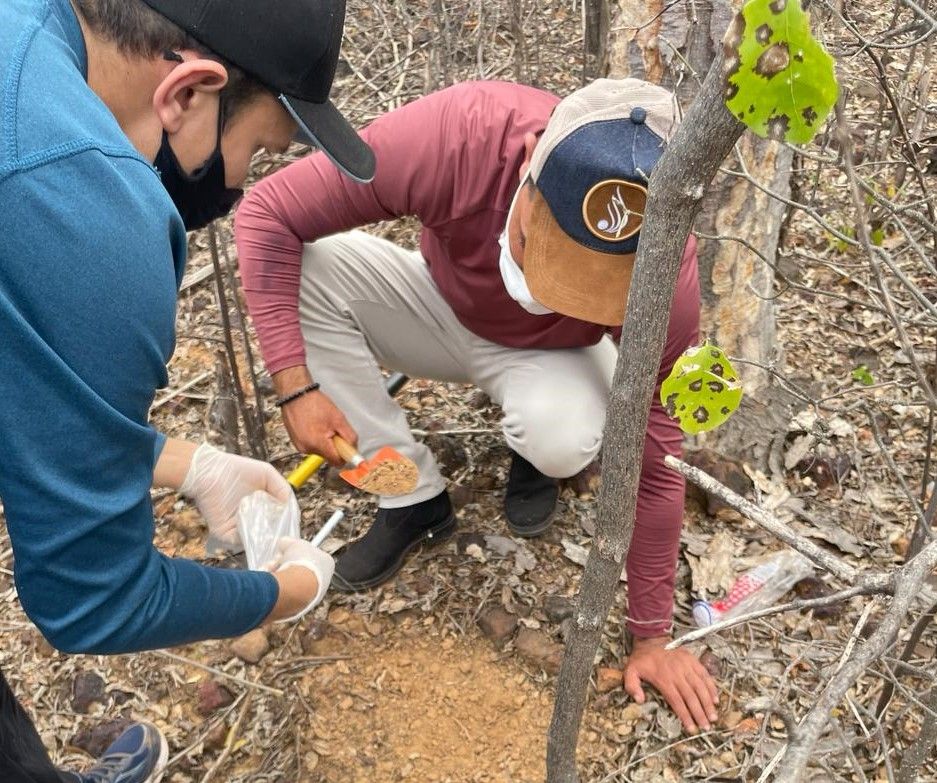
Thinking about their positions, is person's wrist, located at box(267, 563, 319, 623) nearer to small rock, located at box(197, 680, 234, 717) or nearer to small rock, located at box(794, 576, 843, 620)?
small rock, located at box(197, 680, 234, 717)

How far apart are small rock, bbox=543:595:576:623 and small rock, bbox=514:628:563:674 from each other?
2.3 inches

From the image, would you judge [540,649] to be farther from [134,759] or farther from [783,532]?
[783,532]

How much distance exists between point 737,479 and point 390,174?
1.29 m

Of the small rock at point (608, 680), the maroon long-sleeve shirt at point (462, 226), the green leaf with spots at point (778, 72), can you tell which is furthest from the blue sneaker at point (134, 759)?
the green leaf with spots at point (778, 72)

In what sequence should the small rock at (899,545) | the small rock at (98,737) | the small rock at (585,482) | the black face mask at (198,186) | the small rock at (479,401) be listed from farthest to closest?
1. the small rock at (479,401)
2. the small rock at (585,482)
3. the small rock at (899,545)
4. the small rock at (98,737)
5. the black face mask at (198,186)

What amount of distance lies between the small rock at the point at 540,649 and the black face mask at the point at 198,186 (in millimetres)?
1233

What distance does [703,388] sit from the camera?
877mm

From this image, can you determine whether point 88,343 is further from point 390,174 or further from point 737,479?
point 737,479

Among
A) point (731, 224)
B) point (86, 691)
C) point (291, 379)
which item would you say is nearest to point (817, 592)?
point (731, 224)

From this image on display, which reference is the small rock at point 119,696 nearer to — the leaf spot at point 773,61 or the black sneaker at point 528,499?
the black sneaker at point 528,499

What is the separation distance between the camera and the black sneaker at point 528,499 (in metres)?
2.32

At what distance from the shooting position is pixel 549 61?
409 cm

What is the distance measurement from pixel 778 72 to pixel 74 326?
2.69ft

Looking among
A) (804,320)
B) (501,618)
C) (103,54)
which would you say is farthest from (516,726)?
(804,320)
